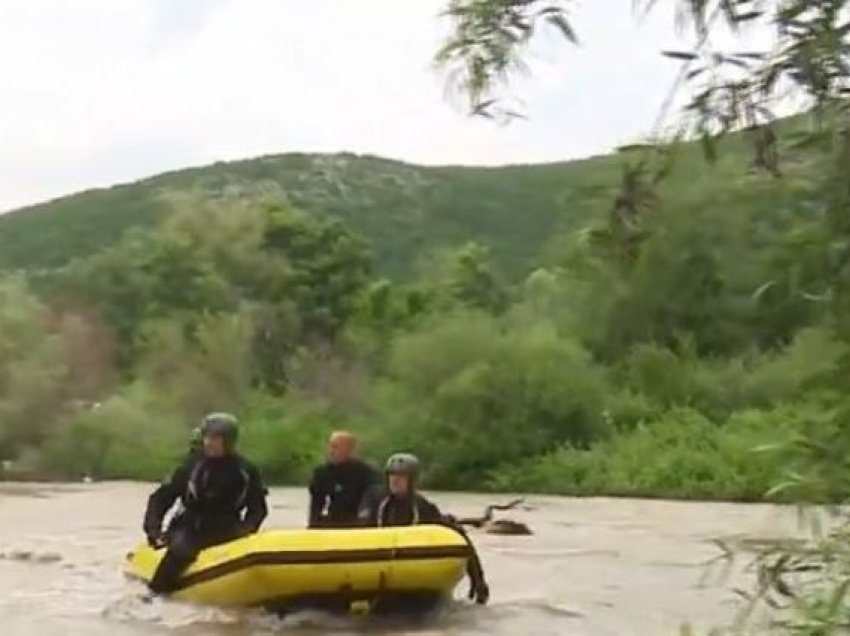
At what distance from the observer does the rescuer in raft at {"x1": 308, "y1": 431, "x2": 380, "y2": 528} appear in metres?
12.6

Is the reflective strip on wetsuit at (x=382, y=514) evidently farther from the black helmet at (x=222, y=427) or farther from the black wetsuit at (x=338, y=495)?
the black helmet at (x=222, y=427)

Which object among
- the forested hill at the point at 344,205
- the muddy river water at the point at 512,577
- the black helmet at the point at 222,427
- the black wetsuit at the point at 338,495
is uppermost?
the forested hill at the point at 344,205

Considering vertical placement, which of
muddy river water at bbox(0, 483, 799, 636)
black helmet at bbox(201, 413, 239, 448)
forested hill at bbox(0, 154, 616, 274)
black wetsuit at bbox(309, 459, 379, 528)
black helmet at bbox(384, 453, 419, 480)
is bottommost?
muddy river water at bbox(0, 483, 799, 636)

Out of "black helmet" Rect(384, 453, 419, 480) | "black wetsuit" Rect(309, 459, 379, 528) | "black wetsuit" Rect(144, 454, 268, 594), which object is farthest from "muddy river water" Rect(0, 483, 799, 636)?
"black helmet" Rect(384, 453, 419, 480)

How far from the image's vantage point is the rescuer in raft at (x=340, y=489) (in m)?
12.6

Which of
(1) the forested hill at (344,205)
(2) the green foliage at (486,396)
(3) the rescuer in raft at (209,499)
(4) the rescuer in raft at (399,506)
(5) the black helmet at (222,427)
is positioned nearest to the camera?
(5) the black helmet at (222,427)

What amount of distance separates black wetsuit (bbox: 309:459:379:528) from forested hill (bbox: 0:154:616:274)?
69189mm

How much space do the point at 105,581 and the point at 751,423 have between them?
1969 centimetres

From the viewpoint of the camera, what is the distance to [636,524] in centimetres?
2539

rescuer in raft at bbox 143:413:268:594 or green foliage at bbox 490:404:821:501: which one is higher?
rescuer in raft at bbox 143:413:268:594

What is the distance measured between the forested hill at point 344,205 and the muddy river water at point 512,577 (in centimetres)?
5554

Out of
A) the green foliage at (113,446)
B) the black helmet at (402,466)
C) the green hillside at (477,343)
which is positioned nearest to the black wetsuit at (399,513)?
the black helmet at (402,466)

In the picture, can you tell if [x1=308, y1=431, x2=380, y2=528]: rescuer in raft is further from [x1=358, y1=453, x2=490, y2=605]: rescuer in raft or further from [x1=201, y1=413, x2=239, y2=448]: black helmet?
[x1=201, y1=413, x2=239, y2=448]: black helmet

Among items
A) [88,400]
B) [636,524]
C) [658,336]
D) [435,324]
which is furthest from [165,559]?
[88,400]
